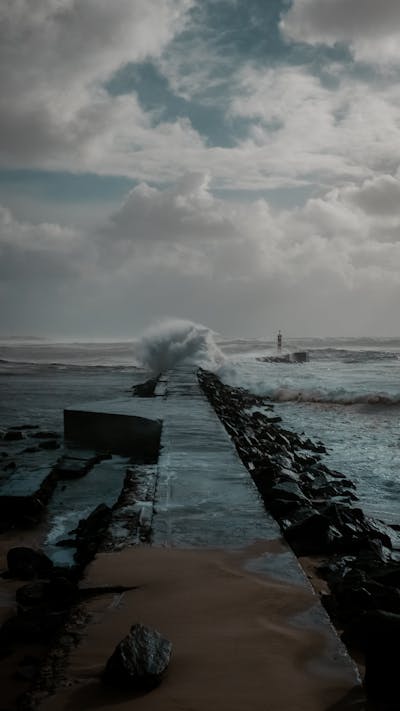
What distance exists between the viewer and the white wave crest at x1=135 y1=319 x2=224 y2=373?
2472 cm

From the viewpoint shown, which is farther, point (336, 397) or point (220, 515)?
point (336, 397)

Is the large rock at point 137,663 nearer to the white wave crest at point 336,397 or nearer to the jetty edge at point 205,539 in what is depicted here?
the jetty edge at point 205,539

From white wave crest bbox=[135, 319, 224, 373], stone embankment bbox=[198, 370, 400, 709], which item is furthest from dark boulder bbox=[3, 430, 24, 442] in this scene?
white wave crest bbox=[135, 319, 224, 373]

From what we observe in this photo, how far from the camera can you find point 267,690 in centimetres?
151

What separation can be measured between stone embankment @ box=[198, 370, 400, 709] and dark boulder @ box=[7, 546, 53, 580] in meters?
1.25

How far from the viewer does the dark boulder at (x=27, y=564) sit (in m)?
2.78

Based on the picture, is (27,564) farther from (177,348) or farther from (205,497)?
(177,348)

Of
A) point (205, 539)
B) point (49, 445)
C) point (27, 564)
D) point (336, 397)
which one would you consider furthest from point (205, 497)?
point (336, 397)

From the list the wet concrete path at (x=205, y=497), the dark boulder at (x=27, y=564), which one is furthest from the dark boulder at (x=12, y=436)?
the dark boulder at (x=27, y=564)

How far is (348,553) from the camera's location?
3.07 m

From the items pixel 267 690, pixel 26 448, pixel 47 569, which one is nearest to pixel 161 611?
pixel 267 690

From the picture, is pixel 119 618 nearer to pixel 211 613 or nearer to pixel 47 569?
pixel 211 613

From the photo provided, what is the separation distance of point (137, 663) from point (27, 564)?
1466mm

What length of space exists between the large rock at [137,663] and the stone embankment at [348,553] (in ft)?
1.85
